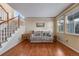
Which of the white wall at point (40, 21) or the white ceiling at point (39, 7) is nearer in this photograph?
the white ceiling at point (39, 7)

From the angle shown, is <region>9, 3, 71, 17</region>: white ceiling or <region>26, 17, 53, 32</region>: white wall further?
<region>26, 17, 53, 32</region>: white wall

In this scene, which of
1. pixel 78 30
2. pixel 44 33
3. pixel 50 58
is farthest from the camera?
pixel 44 33

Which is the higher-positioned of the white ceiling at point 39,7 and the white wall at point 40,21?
the white ceiling at point 39,7

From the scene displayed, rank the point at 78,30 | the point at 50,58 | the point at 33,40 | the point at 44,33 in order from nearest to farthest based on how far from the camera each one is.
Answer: the point at 50,58 < the point at 78,30 < the point at 33,40 < the point at 44,33

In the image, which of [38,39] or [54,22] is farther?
[54,22]

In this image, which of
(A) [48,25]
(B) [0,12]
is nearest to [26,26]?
(A) [48,25]

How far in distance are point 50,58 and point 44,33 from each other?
9.22m

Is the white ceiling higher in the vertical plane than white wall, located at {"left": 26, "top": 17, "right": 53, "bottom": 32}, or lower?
higher

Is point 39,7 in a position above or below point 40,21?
above

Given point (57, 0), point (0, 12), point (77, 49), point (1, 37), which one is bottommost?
point (77, 49)

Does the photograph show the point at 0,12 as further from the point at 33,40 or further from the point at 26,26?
the point at 26,26

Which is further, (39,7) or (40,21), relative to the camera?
(40,21)

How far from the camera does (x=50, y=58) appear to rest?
1204mm

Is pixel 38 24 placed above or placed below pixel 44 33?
above
